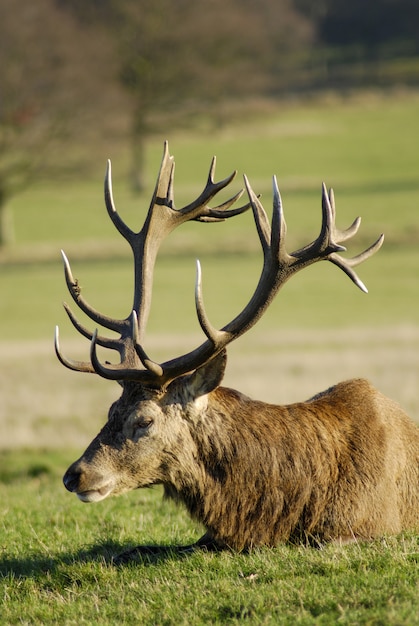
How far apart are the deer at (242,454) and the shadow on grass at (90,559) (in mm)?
65

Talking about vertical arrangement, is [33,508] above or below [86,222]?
below

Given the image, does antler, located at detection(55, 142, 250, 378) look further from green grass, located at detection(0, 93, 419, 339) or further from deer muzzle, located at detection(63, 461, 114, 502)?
green grass, located at detection(0, 93, 419, 339)

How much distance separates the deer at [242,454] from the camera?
19.0ft

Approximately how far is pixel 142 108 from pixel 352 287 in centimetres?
3015

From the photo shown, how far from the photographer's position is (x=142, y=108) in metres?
58.2

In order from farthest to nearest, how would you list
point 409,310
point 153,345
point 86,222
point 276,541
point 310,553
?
point 86,222 → point 409,310 → point 153,345 → point 276,541 → point 310,553

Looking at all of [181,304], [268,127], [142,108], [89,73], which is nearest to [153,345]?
[181,304]

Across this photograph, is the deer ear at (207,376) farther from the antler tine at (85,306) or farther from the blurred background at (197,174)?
the blurred background at (197,174)

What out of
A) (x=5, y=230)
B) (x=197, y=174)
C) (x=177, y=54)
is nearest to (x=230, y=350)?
(x=5, y=230)

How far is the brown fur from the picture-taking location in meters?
5.82

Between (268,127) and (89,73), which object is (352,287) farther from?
(268,127)

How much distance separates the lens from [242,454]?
19.5 feet

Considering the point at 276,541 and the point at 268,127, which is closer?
the point at 276,541

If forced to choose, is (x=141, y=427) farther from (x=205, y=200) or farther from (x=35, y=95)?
(x=35, y=95)
